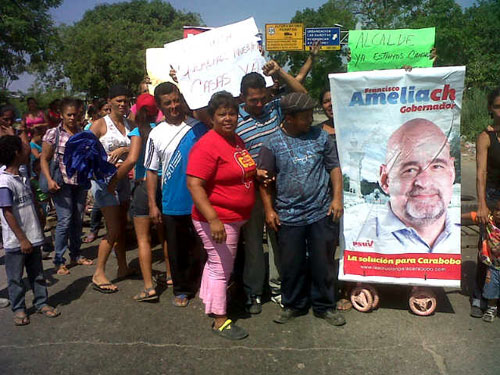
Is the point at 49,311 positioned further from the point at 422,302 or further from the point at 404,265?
the point at 422,302

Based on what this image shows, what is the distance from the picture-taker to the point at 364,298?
3.85 meters

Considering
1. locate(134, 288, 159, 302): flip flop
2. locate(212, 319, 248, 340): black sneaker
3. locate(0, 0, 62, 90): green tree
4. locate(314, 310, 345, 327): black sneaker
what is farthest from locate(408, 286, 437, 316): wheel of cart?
locate(0, 0, 62, 90): green tree

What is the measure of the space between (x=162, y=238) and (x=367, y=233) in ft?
7.02

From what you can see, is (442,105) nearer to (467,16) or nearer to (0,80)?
(467,16)

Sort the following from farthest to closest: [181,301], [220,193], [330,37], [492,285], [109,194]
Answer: [330,37] → [109,194] → [181,301] → [492,285] → [220,193]

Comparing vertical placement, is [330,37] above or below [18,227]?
above

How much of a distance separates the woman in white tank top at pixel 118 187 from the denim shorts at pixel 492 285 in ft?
10.7

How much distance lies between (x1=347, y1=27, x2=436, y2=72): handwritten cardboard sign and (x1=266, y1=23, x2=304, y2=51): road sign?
11.6 m

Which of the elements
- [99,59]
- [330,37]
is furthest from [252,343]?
[99,59]

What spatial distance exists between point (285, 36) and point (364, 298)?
12921 mm

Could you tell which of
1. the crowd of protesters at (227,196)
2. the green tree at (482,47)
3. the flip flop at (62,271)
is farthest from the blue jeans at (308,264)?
the green tree at (482,47)

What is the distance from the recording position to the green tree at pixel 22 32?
18.4 metres

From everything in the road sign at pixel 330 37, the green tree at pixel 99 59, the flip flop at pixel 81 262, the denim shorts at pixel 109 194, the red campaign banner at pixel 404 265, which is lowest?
the flip flop at pixel 81 262

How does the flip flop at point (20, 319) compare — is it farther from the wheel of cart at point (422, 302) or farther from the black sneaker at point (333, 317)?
the wheel of cart at point (422, 302)
